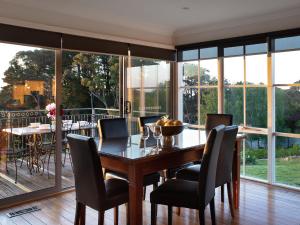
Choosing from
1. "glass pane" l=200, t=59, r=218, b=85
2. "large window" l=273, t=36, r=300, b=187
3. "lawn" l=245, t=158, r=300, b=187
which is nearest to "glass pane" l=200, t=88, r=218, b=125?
"glass pane" l=200, t=59, r=218, b=85

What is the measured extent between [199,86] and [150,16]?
158cm

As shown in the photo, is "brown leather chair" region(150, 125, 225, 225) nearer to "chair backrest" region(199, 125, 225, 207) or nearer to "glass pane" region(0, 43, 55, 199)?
"chair backrest" region(199, 125, 225, 207)

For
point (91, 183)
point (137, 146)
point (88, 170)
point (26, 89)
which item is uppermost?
point (26, 89)

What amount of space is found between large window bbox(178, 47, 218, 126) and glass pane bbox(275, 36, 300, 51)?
3.41 ft

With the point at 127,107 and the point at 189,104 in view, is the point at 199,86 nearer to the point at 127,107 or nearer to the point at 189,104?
the point at 189,104

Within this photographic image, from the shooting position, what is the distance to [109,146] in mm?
2883

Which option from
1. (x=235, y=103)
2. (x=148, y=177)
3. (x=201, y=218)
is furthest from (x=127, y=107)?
(x=201, y=218)

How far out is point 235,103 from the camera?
480 cm

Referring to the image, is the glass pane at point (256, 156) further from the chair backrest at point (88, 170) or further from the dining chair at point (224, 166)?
the chair backrest at point (88, 170)

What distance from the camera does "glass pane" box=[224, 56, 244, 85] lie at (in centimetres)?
471

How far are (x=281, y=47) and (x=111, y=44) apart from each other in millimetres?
2460

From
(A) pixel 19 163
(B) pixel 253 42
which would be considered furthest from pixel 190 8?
(A) pixel 19 163

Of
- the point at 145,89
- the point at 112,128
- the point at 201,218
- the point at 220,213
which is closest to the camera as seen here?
the point at 201,218

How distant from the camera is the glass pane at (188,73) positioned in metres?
5.38
